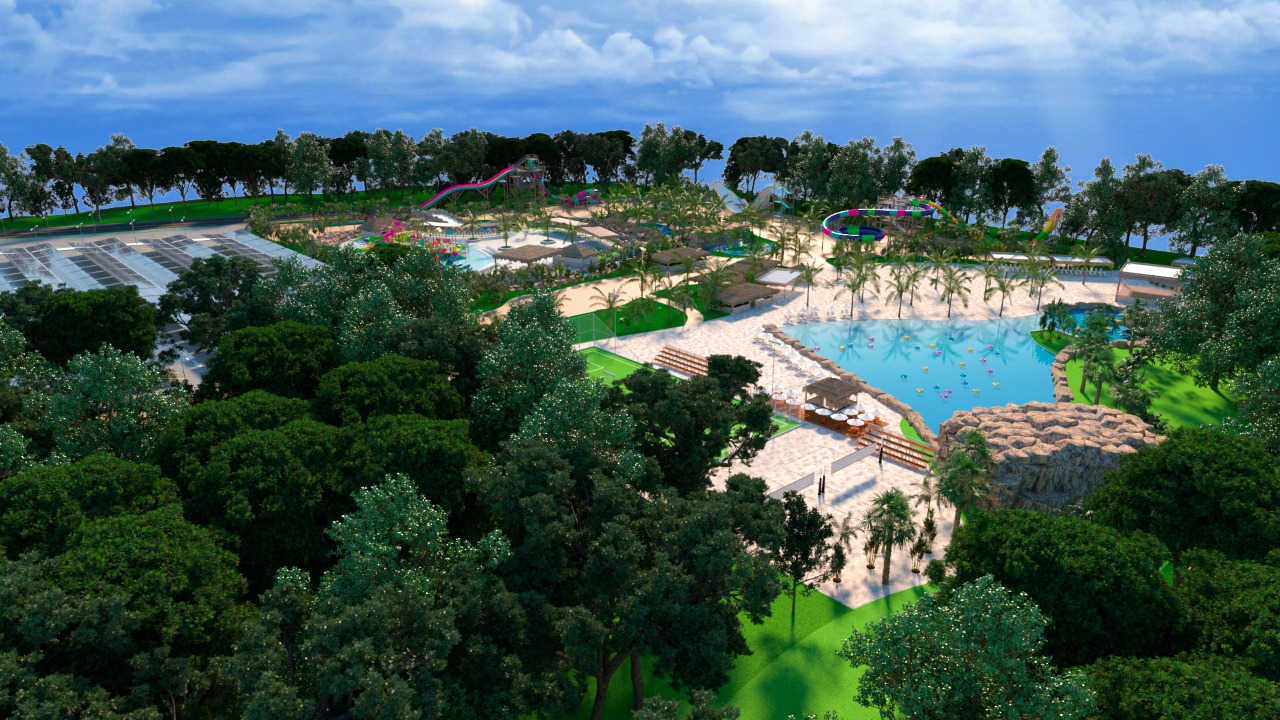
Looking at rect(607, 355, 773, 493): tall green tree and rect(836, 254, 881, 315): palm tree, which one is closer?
rect(607, 355, 773, 493): tall green tree

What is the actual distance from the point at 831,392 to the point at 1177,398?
2379 centimetres

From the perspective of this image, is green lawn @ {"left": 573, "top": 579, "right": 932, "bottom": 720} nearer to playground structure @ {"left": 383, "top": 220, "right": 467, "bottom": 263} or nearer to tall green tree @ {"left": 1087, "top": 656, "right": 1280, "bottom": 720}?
tall green tree @ {"left": 1087, "top": 656, "right": 1280, "bottom": 720}

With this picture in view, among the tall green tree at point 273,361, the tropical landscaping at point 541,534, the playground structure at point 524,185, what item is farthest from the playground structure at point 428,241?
the tall green tree at point 273,361

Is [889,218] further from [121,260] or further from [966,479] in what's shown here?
[121,260]

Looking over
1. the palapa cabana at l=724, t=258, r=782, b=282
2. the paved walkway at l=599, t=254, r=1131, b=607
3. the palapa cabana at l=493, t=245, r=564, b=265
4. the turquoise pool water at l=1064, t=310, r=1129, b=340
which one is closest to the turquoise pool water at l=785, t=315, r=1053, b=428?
the paved walkway at l=599, t=254, r=1131, b=607

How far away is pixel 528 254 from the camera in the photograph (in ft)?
274

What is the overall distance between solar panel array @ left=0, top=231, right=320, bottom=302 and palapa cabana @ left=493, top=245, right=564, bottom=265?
24.5 meters

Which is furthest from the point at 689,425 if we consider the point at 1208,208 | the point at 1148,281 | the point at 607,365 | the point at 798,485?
the point at 1208,208

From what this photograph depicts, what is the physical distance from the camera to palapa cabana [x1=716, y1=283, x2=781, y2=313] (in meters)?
67.1

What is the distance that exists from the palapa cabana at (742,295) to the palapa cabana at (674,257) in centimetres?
999

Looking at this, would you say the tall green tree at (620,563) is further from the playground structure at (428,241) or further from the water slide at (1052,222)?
the water slide at (1052,222)

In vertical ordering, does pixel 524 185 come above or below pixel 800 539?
above

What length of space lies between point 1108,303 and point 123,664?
76002mm

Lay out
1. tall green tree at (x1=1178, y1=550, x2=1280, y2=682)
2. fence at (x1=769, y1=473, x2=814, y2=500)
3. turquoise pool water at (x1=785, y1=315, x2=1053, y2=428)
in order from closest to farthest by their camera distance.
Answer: tall green tree at (x1=1178, y1=550, x2=1280, y2=682)
fence at (x1=769, y1=473, x2=814, y2=500)
turquoise pool water at (x1=785, y1=315, x2=1053, y2=428)
